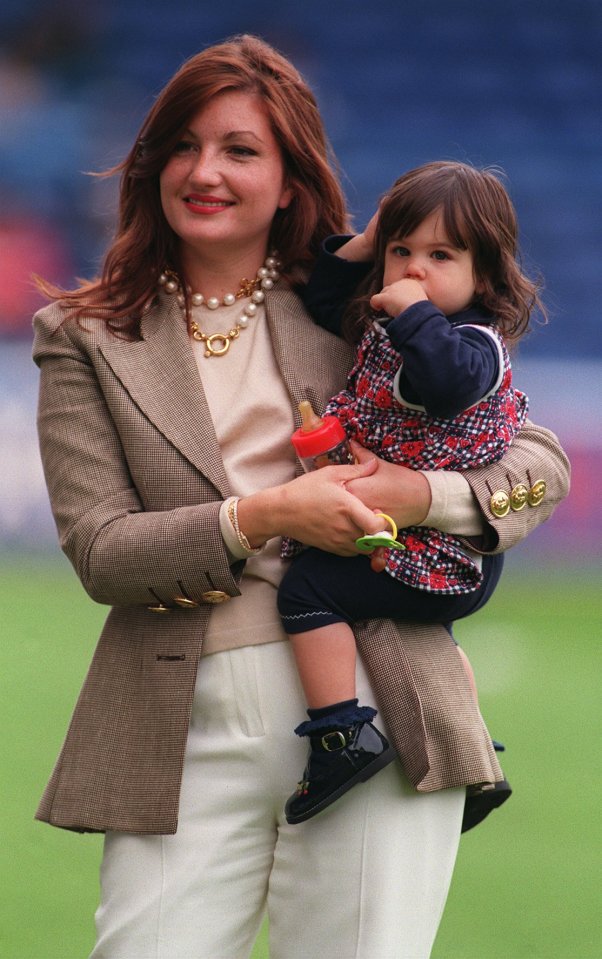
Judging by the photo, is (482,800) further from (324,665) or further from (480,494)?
(480,494)

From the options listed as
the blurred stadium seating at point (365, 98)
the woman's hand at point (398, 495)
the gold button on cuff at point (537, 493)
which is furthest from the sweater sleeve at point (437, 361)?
the blurred stadium seating at point (365, 98)

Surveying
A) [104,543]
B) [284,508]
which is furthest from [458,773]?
[104,543]

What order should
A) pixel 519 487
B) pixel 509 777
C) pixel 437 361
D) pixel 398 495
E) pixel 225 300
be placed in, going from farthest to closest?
pixel 509 777, pixel 225 300, pixel 519 487, pixel 398 495, pixel 437 361

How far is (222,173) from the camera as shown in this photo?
87.6 inches

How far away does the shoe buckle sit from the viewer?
2080mm

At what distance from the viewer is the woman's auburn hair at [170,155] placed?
7.37 ft

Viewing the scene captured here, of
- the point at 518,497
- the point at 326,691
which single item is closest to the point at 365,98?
the point at 518,497

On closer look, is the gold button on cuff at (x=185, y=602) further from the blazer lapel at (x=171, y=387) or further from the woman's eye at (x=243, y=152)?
the woman's eye at (x=243, y=152)

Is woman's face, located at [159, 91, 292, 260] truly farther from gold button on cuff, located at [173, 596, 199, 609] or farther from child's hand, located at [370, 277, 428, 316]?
gold button on cuff, located at [173, 596, 199, 609]

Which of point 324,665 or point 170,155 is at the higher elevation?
point 170,155

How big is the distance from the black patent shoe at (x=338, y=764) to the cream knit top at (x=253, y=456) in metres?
0.19

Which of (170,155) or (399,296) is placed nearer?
(399,296)

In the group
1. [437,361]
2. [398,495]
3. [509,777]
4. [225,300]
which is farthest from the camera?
[509,777]

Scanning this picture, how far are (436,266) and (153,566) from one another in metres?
0.60
